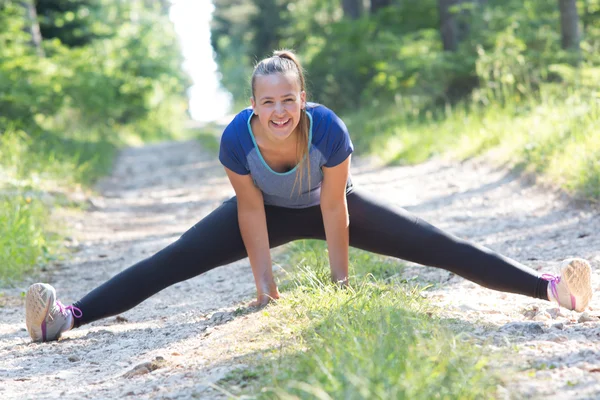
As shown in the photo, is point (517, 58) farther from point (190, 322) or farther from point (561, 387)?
point (561, 387)

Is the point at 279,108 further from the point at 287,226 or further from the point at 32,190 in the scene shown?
the point at 32,190

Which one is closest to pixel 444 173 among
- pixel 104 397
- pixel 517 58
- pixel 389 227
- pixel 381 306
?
pixel 517 58

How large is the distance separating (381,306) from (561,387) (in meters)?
0.98

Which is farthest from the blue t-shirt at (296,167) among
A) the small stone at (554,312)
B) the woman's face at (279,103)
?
the small stone at (554,312)

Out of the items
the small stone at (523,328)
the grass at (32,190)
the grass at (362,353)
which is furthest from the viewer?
the grass at (32,190)

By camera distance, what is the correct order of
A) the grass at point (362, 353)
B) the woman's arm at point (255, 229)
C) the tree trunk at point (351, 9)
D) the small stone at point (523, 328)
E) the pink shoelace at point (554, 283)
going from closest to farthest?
the grass at point (362, 353), the small stone at point (523, 328), the pink shoelace at point (554, 283), the woman's arm at point (255, 229), the tree trunk at point (351, 9)

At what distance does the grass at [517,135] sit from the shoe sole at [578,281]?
2.64 metres

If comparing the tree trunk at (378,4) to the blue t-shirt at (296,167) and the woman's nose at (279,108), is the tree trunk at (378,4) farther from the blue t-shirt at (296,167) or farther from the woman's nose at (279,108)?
the woman's nose at (279,108)

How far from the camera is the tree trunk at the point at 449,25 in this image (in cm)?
1402

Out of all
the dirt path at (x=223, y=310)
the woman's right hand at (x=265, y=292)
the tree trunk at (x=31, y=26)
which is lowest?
the dirt path at (x=223, y=310)

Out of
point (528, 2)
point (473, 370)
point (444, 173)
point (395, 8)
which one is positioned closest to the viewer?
point (473, 370)

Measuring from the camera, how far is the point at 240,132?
4004 millimetres

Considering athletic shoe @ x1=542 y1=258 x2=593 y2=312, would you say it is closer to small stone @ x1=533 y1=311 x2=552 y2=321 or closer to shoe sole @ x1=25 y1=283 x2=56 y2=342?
small stone @ x1=533 y1=311 x2=552 y2=321

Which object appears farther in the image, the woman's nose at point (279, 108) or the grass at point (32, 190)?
the grass at point (32, 190)
